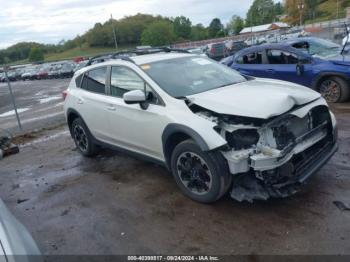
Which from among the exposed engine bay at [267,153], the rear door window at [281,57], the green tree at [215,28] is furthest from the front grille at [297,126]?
the green tree at [215,28]

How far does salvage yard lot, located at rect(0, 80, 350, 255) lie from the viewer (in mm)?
3484

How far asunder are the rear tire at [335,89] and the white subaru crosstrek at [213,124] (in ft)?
12.5

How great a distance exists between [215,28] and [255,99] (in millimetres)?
120356

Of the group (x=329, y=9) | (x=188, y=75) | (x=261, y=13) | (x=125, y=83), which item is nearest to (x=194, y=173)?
(x=188, y=75)

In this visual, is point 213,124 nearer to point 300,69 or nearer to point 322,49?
point 300,69

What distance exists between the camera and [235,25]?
11806cm

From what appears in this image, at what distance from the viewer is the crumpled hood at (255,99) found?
12.3 feet

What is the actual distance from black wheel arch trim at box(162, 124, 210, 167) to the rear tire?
5387mm

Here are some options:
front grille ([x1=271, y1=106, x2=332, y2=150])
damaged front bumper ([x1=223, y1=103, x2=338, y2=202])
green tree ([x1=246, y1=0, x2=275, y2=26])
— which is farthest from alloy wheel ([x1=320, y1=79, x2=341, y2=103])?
green tree ([x1=246, y1=0, x2=275, y2=26])

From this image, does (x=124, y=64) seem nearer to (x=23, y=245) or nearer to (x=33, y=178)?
(x=33, y=178)

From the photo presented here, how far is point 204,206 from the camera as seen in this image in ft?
13.7

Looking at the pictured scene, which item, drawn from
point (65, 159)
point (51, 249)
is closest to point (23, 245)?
point (51, 249)

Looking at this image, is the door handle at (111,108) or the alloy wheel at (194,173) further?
the door handle at (111,108)

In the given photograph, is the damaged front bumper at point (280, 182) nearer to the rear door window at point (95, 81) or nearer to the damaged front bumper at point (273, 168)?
the damaged front bumper at point (273, 168)
